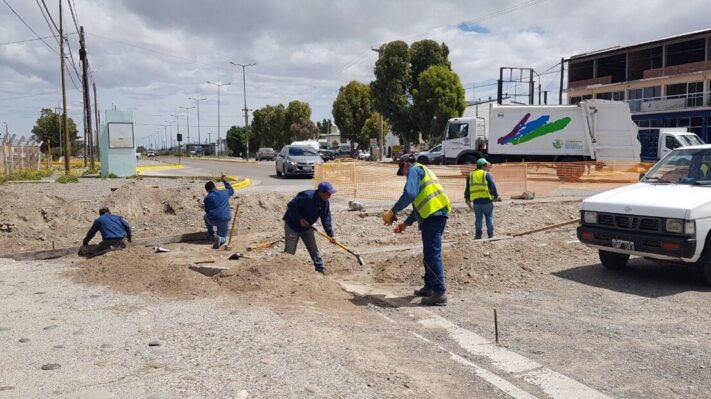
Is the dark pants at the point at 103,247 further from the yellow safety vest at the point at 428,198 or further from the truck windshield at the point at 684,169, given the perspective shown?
the truck windshield at the point at 684,169

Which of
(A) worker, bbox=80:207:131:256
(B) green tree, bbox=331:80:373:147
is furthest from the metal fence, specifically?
(B) green tree, bbox=331:80:373:147

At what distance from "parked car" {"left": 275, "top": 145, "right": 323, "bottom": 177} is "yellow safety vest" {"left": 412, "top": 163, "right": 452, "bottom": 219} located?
719 inches

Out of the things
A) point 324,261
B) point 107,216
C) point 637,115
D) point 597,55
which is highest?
point 597,55

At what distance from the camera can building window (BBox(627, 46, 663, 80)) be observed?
50.8 m

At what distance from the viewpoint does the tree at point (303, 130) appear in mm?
75688

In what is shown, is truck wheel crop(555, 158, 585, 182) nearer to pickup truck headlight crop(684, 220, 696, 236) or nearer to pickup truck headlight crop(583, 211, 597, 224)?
pickup truck headlight crop(583, 211, 597, 224)

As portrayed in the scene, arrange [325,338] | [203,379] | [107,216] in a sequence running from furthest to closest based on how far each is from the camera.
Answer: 1. [107,216]
2. [325,338]
3. [203,379]

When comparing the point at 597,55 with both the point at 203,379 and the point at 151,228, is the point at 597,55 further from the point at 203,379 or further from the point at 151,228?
the point at 203,379

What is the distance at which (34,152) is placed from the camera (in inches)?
1312

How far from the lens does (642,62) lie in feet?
171

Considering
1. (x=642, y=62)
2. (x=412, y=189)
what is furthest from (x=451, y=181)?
(x=642, y=62)

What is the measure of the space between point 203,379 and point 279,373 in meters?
0.52

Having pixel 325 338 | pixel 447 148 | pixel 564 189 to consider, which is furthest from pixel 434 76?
pixel 325 338

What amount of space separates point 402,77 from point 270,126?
3797 cm
